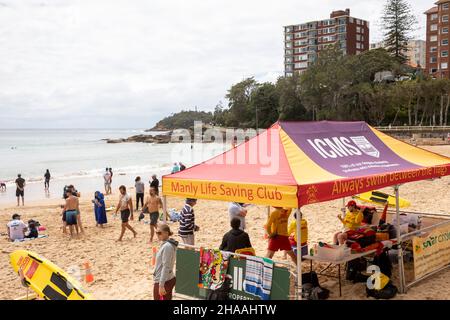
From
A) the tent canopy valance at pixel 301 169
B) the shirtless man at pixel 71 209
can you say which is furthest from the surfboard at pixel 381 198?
the shirtless man at pixel 71 209

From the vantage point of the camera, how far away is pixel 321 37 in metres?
102

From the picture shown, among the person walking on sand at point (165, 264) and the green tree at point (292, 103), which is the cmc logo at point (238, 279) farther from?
the green tree at point (292, 103)

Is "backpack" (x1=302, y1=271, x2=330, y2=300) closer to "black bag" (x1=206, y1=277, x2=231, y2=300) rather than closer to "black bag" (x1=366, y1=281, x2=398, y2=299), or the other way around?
"black bag" (x1=366, y1=281, x2=398, y2=299)

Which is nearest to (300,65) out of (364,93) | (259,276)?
(364,93)

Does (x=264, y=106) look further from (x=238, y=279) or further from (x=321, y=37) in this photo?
(x=238, y=279)

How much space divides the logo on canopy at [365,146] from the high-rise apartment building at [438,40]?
74449 millimetres

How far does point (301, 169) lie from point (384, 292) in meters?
2.56

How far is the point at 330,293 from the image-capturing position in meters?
7.19

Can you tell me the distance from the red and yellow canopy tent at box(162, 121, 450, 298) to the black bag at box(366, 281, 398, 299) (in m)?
1.69

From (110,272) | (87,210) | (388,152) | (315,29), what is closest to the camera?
(388,152)

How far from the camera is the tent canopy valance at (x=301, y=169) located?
18.5ft
